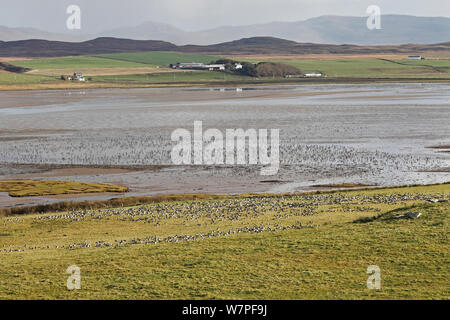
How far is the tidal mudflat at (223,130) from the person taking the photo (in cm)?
4884

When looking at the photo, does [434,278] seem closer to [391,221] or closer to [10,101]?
[391,221]

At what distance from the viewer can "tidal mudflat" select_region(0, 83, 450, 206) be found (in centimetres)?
4884

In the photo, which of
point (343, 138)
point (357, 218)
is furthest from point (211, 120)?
point (357, 218)

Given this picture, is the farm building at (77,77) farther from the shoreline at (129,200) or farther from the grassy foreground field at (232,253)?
the grassy foreground field at (232,253)

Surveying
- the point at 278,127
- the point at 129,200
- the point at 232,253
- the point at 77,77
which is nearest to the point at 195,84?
the point at 77,77

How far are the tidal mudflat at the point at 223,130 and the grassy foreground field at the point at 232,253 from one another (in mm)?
11715

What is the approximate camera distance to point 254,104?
115812 mm

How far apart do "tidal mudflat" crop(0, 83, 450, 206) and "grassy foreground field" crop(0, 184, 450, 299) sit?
1172cm

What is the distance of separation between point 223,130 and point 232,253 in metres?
55.5

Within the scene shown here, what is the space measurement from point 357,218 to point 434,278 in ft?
37.7

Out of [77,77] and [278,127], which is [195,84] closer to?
[77,77]

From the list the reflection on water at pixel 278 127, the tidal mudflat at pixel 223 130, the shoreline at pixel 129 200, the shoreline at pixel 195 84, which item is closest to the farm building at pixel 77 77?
the shoreline at pixel 195 84

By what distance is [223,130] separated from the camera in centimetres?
7731

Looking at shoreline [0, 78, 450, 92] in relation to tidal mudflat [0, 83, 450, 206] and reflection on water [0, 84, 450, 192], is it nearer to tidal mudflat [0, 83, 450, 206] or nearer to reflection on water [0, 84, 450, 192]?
reflection on water [0, 84, 450, 192]
